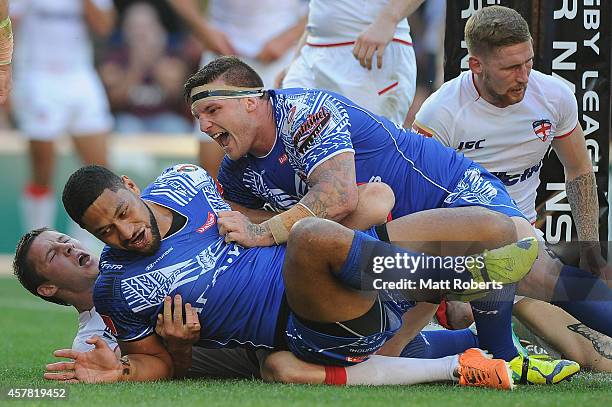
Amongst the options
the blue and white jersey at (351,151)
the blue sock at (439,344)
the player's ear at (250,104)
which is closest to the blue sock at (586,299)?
the blue sock at (439,344)

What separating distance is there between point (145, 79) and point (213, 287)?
10.5 meters

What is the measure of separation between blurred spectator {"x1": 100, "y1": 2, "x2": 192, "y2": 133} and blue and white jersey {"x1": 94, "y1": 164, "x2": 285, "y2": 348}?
10.2 m

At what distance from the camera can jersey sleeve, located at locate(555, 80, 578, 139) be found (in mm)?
5676

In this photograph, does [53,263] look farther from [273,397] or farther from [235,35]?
[235,35]

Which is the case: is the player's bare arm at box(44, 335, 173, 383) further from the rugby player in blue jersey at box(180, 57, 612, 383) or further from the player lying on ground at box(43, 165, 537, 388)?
the rugby player in blue jersey at box(180, 57, 612, 383)

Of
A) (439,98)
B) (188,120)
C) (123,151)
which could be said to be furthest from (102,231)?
(188,120)

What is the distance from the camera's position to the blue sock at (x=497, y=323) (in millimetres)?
4660

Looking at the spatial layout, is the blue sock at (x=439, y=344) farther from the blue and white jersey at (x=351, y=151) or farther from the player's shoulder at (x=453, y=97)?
the player's shoulder at (x=453, y=97)

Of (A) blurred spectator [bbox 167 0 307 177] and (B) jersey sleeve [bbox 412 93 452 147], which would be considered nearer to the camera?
(B) jersey sleeve [bbox 412 93 452 147]

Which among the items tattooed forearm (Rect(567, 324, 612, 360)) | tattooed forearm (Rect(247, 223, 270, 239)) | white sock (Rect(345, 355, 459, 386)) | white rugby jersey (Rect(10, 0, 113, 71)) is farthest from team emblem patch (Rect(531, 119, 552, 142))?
white rugby jersey (Rect(10, 0, 113, 71))

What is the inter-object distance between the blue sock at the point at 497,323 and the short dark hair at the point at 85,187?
4.84 feet

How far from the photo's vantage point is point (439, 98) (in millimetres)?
5809

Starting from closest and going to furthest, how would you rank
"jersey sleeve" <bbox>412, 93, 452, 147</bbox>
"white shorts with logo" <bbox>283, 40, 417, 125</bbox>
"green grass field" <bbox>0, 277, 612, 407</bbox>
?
"green grass field" <bbox>0, 277, 612, 407</bbox> < "jersey sleeve" <bbox>412, 93, 452, 147</bbox> < "white shorts with logo" <bbox>283, 40, 417, 125</bbox>

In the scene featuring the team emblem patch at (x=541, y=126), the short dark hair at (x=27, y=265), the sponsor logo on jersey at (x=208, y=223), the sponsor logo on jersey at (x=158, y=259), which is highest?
the team emblem patch at (x=541, y=126)
